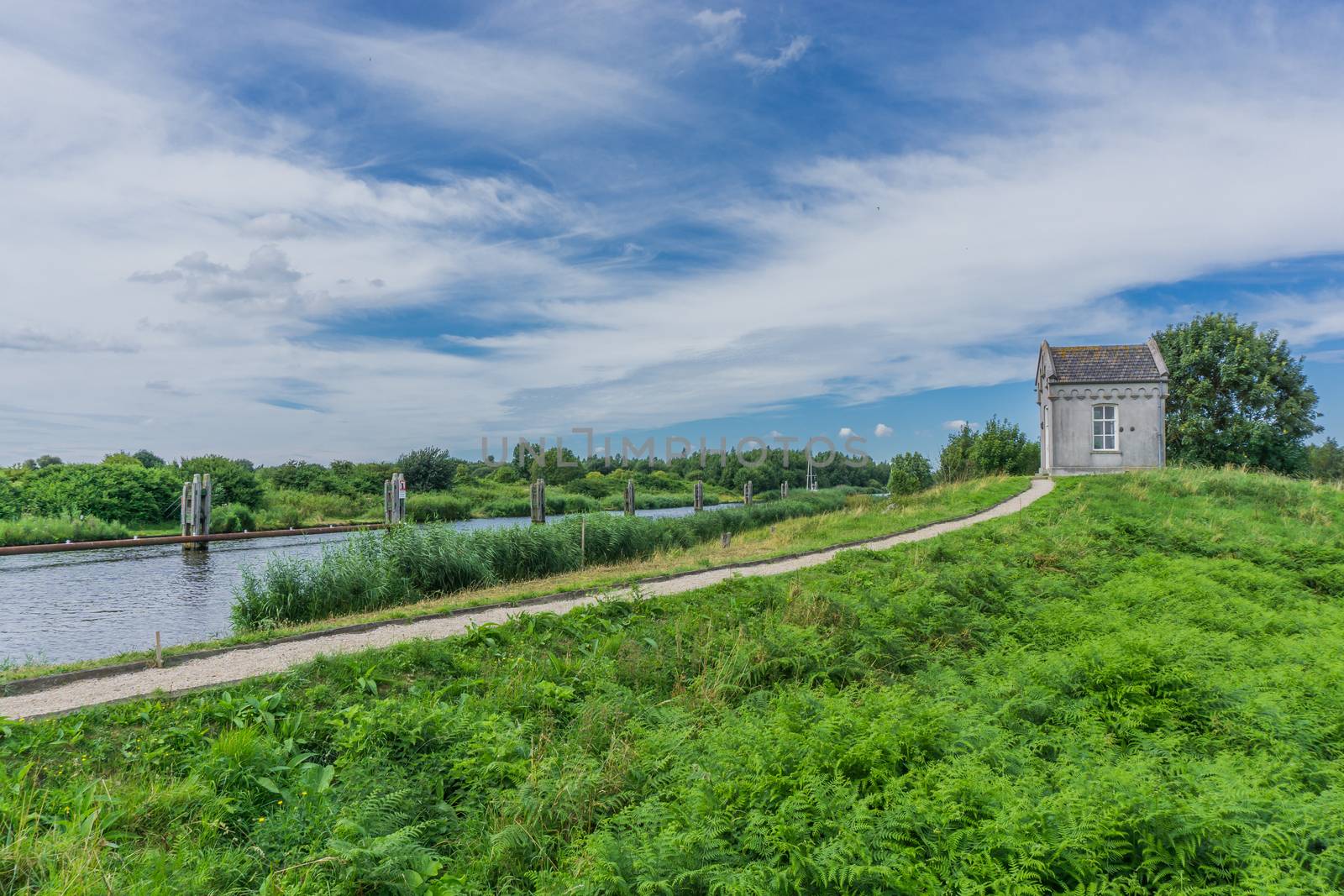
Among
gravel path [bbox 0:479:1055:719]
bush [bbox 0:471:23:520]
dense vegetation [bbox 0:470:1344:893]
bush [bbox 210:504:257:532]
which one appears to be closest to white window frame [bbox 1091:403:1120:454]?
dense vegetation [bbox 0:470:1344:893]

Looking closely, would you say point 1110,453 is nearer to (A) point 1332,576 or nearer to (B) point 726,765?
(A) point 1332,576

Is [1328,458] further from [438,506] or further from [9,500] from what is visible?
[9,500]

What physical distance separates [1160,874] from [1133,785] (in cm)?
57

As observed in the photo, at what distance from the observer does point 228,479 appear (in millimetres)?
38031

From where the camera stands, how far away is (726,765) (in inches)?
196

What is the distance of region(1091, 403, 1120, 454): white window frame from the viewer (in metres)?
28.7

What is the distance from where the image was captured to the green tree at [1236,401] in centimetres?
3462

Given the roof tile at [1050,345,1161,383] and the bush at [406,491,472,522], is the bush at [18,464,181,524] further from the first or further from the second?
the roof tile at [1050,345,1161,383]

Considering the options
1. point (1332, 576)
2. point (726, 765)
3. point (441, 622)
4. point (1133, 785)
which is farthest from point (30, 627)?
point (1332, 576)

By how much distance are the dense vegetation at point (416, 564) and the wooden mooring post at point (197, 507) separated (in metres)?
11.1

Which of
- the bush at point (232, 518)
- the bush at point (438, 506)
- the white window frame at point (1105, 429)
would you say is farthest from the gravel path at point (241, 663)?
the bush at point (438, 506)

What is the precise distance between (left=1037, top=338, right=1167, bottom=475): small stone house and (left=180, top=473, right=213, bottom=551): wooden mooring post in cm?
3432

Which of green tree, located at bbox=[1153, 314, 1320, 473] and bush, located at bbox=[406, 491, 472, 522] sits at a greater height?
green tree, located at bbox=[1153, 314, 1320, 473]

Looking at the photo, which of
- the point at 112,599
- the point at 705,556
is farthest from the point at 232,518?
the point at 705,556
